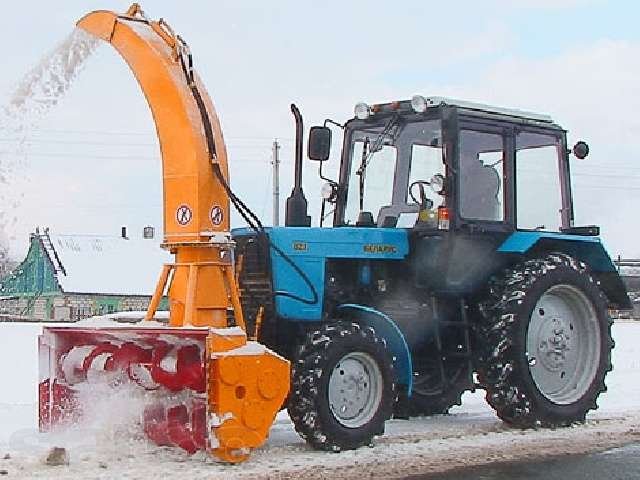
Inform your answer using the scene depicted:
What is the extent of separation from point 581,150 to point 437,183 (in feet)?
6.00

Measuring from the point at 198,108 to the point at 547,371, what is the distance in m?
3.88

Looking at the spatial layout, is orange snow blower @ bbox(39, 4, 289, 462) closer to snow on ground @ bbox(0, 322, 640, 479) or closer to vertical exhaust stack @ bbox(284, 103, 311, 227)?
snow on ground @ bbox(0, 322, 640, 479)

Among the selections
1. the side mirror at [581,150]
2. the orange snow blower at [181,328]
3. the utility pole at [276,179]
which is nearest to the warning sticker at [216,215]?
the orange snow blower at [181,328]

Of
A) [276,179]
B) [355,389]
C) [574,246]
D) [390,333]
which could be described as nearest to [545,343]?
[574,246]

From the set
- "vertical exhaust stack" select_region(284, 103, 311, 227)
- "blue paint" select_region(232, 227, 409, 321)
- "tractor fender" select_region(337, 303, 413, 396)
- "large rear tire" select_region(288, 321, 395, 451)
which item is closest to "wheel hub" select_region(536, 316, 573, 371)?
"tractor fender" select_region(337, 303, 413, 396)

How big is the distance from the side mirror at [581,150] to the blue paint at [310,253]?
2380 millimetres

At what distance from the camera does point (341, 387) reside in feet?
24.0

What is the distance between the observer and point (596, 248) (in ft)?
30.4

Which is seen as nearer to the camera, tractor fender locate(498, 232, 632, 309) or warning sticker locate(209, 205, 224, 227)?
warning sticker locate(209, 205, 224, 227)

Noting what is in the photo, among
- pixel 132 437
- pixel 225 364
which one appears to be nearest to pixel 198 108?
pixel 225 364

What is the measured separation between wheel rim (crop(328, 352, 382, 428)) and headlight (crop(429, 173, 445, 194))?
171 centimetres

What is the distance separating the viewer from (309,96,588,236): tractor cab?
8328 millimetres

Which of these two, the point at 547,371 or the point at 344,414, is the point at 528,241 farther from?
the point at 344,414

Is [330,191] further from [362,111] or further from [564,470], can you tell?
[564,470]
